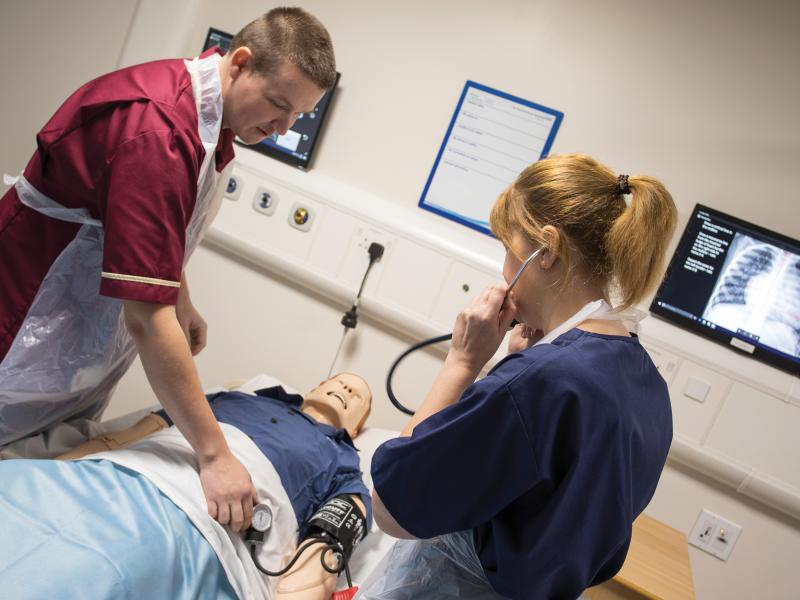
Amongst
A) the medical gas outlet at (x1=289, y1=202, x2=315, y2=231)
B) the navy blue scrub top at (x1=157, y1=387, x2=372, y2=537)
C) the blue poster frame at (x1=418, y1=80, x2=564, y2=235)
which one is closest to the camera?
the navy blue scrub top at (x1=157, y1=387, x2=372, y2=537)

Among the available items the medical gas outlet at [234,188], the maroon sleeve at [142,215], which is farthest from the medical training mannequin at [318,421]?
the medical gas outlet at [234,188]

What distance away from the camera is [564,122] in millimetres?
2096

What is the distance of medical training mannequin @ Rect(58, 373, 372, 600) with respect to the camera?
1266 millimetres

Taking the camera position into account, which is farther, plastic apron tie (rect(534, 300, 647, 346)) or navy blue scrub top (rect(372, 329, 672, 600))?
plastic apron tie (rect(534, 300, 647, 346))

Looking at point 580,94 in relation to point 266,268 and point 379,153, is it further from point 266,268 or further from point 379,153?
point 266,268

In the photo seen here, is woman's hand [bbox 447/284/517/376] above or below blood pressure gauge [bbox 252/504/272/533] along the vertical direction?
above

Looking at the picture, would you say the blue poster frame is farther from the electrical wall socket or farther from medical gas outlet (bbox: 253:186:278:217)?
the electrical wall socket

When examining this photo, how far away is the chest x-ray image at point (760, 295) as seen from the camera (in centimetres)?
188

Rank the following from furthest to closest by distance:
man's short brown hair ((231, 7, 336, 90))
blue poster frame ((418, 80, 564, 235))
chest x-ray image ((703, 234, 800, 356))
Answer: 1. blue poster frame ((418, 80, 564, 235))
2. chest x-ray image ((703, 234, 800, 356))
3. man's short brown hair ((231, 7, 336, 90))

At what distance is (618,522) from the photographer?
0.84 m

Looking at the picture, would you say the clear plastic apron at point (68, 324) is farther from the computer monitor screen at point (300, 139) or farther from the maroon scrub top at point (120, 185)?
the computer monitor screen at point (300, 139)

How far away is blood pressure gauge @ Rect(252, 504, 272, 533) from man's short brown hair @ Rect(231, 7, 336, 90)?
0.88 metres

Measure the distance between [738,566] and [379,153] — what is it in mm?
1847

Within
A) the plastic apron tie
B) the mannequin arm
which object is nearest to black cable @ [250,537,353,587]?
the mannequin arm
